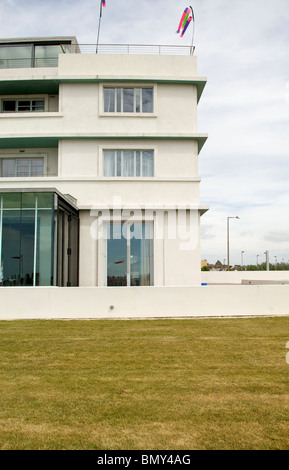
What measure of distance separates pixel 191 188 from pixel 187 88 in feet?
17.6

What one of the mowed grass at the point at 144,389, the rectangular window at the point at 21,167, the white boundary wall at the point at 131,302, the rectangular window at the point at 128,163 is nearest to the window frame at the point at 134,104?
the rectangular window at the point at 128,163

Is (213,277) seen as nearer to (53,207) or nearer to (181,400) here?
(53,207)

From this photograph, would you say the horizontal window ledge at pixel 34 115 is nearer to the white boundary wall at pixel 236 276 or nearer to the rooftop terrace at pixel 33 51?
the rooftop terrace at pixel 33 51

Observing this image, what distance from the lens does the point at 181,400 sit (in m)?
6.13

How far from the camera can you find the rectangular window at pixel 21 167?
2275cm

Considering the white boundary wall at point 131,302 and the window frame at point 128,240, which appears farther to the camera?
the window frame at point 128,240

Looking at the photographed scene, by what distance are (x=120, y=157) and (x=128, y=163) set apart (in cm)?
52

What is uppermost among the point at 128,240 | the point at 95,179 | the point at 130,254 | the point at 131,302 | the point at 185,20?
the point at 185,20

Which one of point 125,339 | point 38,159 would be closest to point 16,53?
point 38,159

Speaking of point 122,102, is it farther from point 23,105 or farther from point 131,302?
point 131,302

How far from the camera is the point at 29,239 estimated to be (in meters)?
16.3

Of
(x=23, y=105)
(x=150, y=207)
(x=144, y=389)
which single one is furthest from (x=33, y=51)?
(x=144, y=389)

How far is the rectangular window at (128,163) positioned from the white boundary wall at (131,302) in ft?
28.6

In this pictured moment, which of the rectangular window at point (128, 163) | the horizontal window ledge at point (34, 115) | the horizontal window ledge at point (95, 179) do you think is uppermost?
the horizontal window ledge at point (34, 115)
